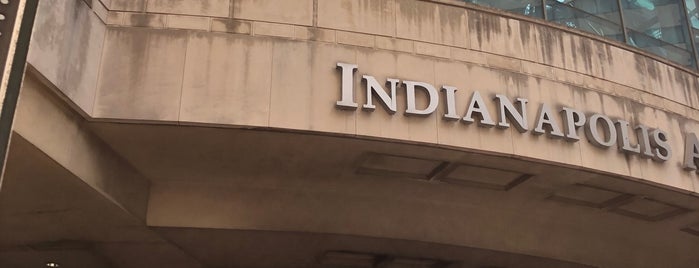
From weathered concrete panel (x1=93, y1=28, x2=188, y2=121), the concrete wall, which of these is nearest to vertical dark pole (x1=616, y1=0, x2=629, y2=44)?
the concrete wall

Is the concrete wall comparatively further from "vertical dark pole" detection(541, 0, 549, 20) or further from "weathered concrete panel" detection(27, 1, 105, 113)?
"vertical dark pole" detection(541, 0, 549, 20)

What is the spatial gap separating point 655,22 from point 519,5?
3520 millimetres

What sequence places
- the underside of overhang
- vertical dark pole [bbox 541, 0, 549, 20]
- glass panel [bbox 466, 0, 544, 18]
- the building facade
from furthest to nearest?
vertical dark pole [bbox 541, 0, 549, 20]
glass panel [bbox 466, 0, 544, 18]
the underside of overhang
the building facade

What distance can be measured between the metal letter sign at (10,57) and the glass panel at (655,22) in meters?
11.1

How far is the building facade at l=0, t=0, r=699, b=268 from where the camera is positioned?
32.0 ft

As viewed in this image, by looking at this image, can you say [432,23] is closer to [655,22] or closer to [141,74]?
[141,74]

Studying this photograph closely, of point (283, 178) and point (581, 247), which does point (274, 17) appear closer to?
point (283, 178)

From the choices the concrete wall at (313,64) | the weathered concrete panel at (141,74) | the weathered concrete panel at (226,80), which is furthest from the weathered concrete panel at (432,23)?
the weathered concrete panel at (141,74)

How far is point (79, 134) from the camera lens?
9617 millimetres

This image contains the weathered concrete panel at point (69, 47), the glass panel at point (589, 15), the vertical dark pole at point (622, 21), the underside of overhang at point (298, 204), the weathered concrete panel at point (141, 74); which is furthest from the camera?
the vertical dark pole at point (622, 21)

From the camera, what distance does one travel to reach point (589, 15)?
13469 millimetres

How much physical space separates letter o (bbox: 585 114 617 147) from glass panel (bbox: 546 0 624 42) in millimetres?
2105

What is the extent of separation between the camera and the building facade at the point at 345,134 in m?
9.75

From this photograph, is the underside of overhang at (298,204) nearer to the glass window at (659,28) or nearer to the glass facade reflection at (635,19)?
the glass facade reflection at (635,19)
